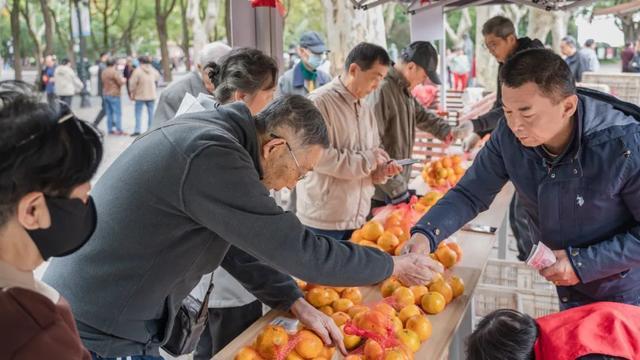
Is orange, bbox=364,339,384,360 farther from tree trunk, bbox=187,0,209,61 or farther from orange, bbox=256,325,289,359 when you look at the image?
tree trunk, bbox=187,0,209,61

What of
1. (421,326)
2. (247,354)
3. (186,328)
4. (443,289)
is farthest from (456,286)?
(186,328)

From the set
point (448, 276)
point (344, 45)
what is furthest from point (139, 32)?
point (448, 276)

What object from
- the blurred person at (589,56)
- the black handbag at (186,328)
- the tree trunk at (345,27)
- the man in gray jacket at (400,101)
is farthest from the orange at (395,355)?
the blurred person at (589,56)

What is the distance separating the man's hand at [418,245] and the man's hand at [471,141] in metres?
2.73

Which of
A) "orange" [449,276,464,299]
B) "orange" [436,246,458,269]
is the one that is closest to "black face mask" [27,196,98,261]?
"orange" [449,276,464,299]

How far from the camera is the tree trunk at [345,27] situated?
11141 mm

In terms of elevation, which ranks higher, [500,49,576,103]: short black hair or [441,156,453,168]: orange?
[500,49,576,103]: short black hair

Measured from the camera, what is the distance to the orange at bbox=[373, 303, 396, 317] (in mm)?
2199

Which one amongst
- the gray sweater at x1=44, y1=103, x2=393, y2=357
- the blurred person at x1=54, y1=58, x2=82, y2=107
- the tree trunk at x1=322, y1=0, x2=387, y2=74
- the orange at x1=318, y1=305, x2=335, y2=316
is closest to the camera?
the gray sweater at x1=44, y1=103, x2=393, y2=357

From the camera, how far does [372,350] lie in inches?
77.9

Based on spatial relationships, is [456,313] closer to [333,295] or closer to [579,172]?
[333,295]

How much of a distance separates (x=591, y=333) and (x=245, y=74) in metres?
1.55

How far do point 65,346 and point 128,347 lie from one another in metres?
0.77

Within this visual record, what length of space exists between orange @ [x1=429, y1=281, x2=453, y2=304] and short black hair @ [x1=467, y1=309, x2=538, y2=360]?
0.55 metres
